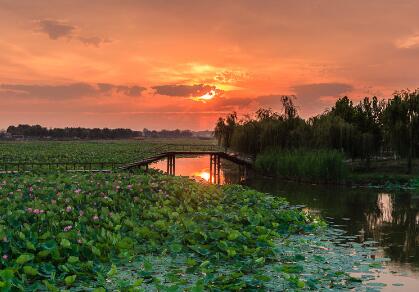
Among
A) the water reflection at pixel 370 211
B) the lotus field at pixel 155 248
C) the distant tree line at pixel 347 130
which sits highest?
the distant tree line at pixel 347 130

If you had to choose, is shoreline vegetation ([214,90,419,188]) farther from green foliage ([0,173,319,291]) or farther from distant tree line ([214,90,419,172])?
green foliage ([0,173,319,291])

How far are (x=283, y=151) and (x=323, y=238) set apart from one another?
83.7 feet

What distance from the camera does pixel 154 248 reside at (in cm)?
1001

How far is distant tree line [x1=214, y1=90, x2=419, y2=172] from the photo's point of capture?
32.5m

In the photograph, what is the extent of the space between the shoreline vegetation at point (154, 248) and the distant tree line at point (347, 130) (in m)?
20.8

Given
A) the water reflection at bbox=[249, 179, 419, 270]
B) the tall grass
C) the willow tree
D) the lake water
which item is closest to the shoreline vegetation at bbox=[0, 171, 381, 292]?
the lake water

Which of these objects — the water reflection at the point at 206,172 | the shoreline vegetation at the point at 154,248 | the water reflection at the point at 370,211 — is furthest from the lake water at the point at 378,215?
the water reflection at the point at 206,172

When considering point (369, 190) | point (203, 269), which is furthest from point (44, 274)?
point (369, 190)

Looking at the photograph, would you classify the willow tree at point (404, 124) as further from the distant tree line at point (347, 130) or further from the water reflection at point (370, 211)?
the water reflection at point (370, 211)

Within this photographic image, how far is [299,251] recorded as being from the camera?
10758mm

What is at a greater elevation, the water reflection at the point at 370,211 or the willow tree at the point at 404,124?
the willow tree at the point at 404,124

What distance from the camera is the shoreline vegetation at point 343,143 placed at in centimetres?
3164

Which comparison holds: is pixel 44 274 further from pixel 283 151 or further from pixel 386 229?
pixel 283 151

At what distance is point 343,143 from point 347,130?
1027 millimetres
